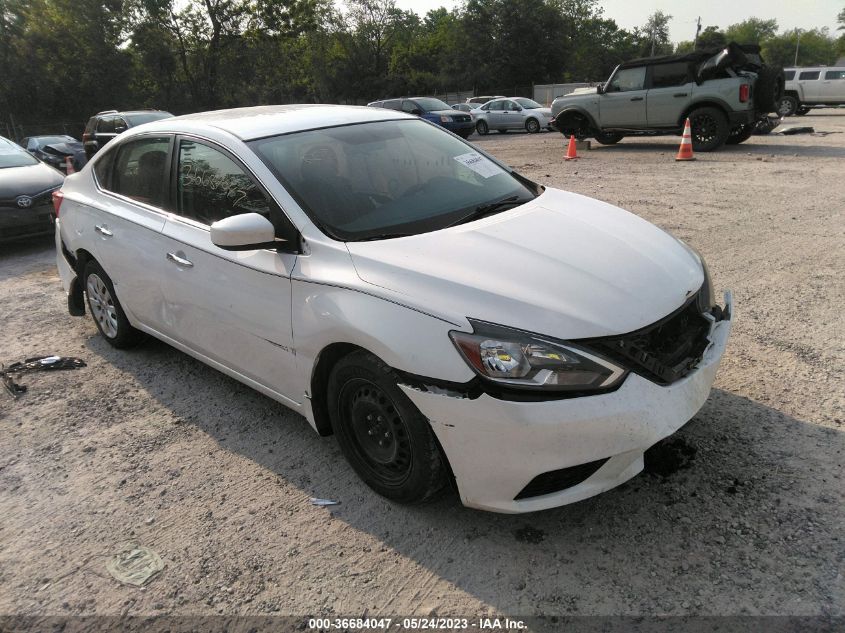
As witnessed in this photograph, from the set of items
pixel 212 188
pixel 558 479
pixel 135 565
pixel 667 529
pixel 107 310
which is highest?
pixel 212 188

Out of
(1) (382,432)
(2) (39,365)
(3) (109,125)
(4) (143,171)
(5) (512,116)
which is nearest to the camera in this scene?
(1) (382,432)

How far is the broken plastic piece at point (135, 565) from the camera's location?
8.32 feet

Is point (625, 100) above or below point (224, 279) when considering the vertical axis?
above

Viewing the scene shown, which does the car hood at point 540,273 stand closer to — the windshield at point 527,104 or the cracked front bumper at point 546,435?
the cracked front bumper at point 546,435

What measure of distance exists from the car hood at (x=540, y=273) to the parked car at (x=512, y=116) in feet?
73.2

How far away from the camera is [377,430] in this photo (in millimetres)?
2793

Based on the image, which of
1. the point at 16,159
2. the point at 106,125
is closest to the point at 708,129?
the point at 16,159

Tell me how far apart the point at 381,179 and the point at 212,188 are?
953mm

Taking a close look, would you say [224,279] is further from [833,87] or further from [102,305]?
[833,87]

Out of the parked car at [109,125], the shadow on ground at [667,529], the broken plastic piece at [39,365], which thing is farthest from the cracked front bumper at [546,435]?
the parked car at [109,125]

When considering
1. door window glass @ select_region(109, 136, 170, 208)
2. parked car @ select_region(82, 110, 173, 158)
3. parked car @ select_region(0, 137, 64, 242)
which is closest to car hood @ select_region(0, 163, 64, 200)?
parked car @ select_region(0, 137, 64, 242)

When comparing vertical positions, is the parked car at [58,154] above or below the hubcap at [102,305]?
above

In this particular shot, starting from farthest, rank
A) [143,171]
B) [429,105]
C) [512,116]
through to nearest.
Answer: [512,116] < [429,105] < [143,171]

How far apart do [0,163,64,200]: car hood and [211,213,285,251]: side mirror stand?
6678 mm
